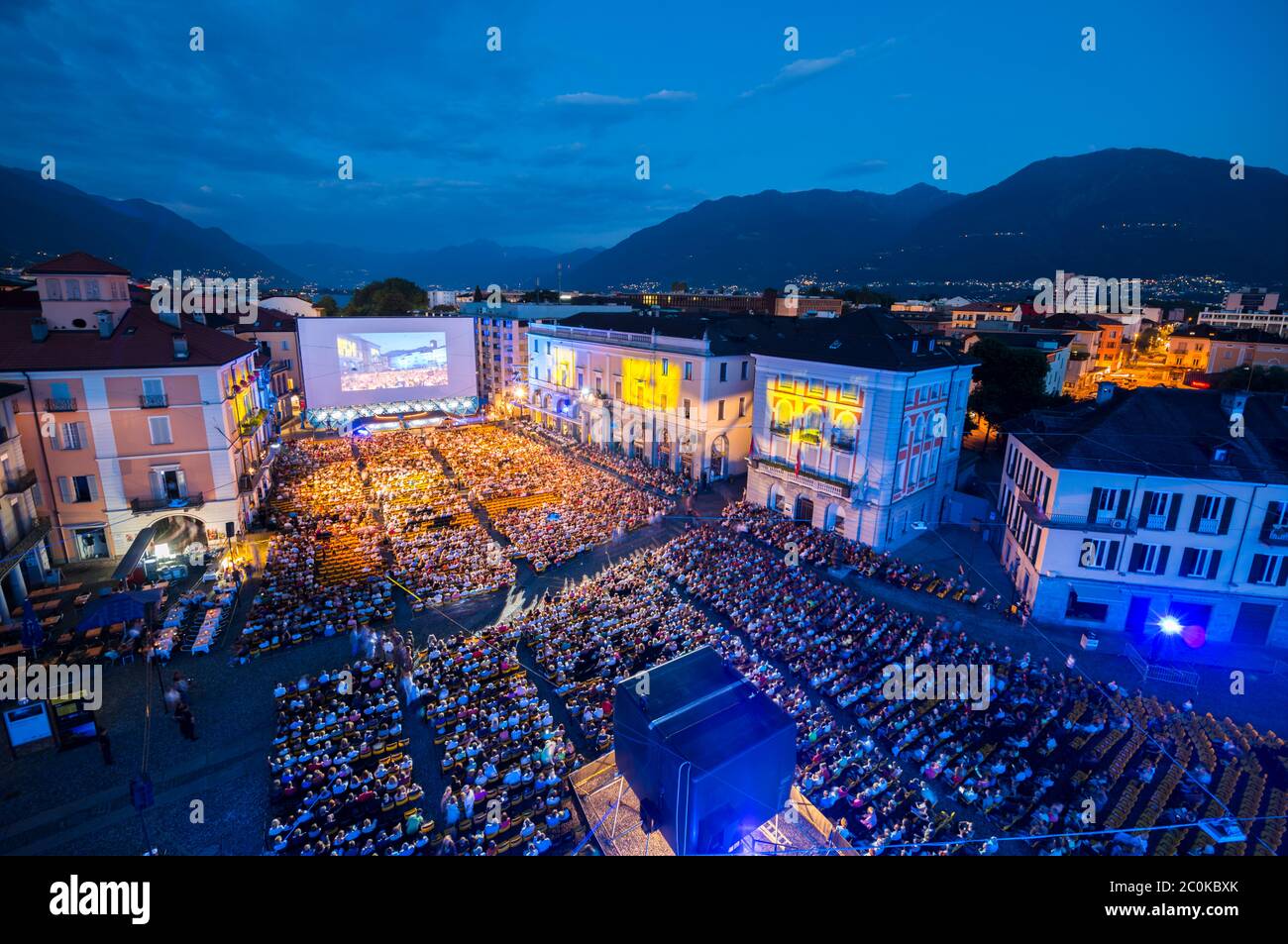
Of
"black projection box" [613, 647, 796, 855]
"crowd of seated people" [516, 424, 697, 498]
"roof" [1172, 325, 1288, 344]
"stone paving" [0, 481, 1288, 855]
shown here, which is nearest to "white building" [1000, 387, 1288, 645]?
"stone paving" [0, 481, 1288, 855]

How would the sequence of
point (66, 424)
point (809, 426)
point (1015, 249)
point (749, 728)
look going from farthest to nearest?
point (1015, 249) < point (809, 426) < point (66, 424) < point (749, 728)

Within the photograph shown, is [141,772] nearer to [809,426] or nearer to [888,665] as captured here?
[888,665]

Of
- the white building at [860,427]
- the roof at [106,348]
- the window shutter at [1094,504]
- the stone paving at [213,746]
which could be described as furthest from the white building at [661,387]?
the roof at [106,348]

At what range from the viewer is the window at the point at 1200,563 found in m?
25.1

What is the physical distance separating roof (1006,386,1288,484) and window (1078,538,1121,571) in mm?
3126

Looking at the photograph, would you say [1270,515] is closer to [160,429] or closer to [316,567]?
[316,567]

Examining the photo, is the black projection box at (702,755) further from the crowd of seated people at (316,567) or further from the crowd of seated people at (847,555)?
the crowd of seated people at (847,555)

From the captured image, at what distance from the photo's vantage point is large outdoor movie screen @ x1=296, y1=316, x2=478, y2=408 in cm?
5650

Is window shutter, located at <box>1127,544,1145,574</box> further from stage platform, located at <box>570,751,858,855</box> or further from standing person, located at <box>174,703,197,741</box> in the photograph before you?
standing person, located at <box>174,703,197,741</box>

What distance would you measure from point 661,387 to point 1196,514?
106 feet
